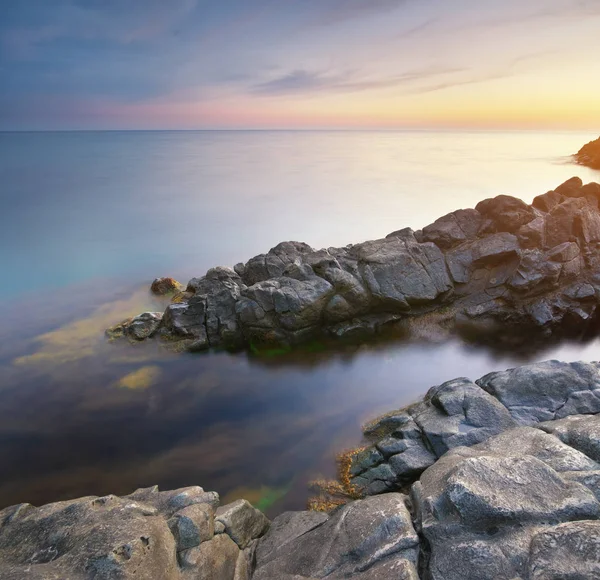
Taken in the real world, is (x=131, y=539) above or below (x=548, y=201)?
below

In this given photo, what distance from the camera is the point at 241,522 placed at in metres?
15.1

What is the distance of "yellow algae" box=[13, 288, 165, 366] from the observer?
3194 centimetres

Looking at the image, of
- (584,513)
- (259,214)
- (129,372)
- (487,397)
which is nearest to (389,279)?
(487,397)

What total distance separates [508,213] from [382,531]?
36.2 metres

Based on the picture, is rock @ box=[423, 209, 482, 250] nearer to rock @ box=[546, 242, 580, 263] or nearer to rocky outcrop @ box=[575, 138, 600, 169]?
rock @ box=[546, 242, 580, 263]

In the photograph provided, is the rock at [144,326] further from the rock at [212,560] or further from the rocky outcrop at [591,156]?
the rocky outcrop at [591,156]

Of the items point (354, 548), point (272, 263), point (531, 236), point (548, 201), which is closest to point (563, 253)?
point (531, 236)

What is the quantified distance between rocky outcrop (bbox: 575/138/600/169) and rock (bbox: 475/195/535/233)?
15854 centimetres

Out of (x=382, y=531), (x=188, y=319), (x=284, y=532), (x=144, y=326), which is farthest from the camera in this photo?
(x=144, y=326)

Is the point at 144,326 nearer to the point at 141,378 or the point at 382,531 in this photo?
the point at 141,378

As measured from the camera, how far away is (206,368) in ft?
102

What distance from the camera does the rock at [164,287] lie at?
147 ft

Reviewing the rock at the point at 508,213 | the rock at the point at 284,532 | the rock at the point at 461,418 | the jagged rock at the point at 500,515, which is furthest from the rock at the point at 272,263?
the jagged rock at the point at 500,515

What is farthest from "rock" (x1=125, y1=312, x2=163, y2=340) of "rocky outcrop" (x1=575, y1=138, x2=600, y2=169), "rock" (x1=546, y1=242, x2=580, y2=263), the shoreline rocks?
"rocky outcrop" (x1=575, y1=138, x2=600, y2=169)
